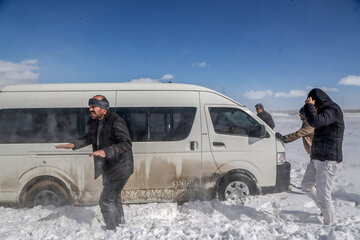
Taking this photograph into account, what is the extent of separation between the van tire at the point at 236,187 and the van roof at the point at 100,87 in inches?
65.1

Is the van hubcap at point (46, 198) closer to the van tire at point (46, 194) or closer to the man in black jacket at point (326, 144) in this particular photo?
the van tire at point (46, 194)

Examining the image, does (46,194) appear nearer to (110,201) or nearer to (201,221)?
(110,201)

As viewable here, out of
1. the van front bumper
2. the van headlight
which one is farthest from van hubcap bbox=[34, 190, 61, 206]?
the van headlight

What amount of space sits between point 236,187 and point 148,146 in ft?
5.77

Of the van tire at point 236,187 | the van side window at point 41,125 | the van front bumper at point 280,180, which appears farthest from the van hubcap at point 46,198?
the van front bumper at point 280,180

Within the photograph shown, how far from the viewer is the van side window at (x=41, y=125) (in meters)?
4.09

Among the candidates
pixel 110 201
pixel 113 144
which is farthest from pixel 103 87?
pixel 110 201

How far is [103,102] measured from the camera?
3.27 m

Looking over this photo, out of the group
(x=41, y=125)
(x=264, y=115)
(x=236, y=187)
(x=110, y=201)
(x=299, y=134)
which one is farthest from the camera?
(x=264, y=115)

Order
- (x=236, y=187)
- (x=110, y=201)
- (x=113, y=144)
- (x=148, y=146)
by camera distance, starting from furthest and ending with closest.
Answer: (x=236, y=187), (x=148, y=146), (x=110, y=201), (x=113, y=144)

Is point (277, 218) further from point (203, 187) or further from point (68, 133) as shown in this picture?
point (68, 133)

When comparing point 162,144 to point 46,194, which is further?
point 162,144

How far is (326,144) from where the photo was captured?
3.48 meters

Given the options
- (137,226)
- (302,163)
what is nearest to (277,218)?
(137,226)
